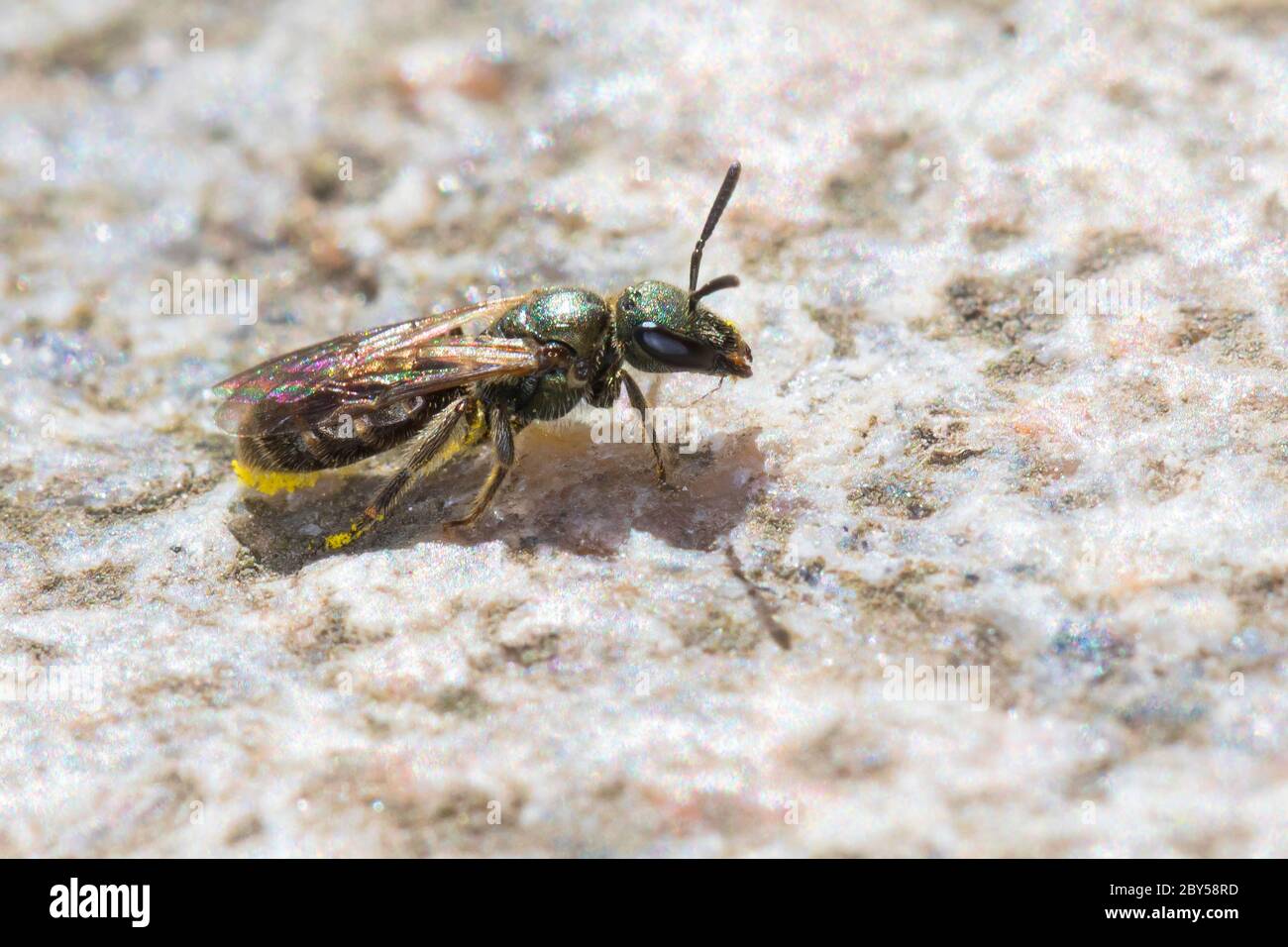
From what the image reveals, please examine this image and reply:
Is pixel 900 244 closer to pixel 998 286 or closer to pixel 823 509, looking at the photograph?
pixel 998 286

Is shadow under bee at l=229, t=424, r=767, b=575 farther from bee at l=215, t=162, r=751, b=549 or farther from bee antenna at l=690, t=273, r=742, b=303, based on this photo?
bee antenna at l=690, t=273, r=742, b=303

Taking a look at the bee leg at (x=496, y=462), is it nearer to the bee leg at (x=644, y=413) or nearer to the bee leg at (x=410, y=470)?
the bee leg at (x=410, y=470)

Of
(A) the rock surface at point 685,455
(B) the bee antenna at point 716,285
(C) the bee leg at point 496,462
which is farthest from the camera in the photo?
(C) the bee leg at point 496,462

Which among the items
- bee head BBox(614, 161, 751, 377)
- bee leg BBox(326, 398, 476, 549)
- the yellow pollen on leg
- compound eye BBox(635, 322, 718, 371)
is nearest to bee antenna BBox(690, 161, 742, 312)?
bee head BBox(614, 161, 751, 377)

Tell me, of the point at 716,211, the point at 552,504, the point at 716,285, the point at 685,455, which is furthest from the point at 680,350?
the point at 552,504

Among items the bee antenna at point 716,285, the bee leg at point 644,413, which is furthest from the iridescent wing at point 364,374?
the bee antenna at point 716,285
